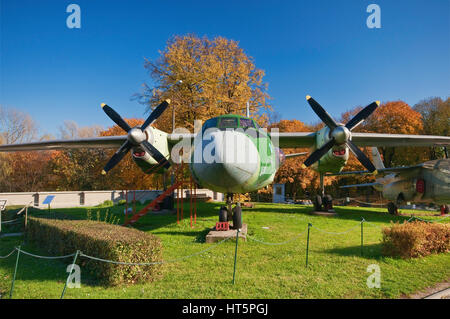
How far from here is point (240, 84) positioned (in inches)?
845

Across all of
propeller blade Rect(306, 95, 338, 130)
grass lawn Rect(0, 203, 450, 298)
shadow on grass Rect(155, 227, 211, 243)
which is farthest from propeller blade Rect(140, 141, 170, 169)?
propeller blade Rect(306, 95, 338, 130)

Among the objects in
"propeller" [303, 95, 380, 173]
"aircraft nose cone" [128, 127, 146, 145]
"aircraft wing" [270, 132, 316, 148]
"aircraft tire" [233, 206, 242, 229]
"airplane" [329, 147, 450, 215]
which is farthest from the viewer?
"airplane" [329, 147, 450, 215]

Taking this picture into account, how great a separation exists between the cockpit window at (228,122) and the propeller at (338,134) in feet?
12.1

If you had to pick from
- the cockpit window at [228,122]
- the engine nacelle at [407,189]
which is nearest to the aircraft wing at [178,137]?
the cockpit window at [228,122]

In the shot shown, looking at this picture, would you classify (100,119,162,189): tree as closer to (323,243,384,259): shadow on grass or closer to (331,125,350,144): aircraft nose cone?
(331,125,350,144): aircraft nose cone

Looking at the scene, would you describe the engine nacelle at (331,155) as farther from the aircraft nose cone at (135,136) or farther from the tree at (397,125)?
the tree at (397,125)

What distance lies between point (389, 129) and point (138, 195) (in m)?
31.5

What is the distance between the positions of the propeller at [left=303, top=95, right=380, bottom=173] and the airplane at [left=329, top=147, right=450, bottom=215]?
4.04m

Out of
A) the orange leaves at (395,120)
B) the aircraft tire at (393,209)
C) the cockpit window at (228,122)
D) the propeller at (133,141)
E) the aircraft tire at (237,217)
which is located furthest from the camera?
the orange leaves at (395,120)

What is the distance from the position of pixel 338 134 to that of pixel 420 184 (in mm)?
8183

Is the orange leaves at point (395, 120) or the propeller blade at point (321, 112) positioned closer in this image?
the propeller blade at point (321, 112)

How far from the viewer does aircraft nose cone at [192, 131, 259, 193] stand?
6.73 meters

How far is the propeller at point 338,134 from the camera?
419 inches
